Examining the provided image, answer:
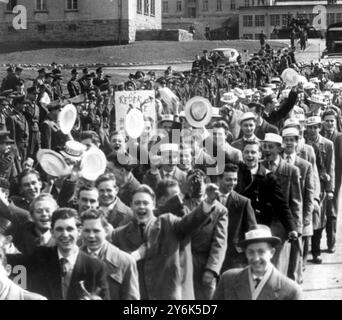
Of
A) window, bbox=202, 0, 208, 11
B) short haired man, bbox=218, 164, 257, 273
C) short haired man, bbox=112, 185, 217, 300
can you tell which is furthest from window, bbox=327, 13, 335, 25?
short haired man, bbox=112, 185, 217, 300

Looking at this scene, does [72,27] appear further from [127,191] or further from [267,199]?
[267,199]

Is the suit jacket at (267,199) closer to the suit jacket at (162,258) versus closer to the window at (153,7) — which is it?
the suit jacket at (162,258)

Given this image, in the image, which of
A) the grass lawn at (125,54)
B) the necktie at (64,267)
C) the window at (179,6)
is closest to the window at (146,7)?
the grass lawn at (125,54)

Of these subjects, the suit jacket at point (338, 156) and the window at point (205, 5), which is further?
the window at point (205, 5)

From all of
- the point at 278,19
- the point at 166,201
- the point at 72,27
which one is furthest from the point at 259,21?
the point at 166,201

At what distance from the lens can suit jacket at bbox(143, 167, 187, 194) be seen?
25.4ft

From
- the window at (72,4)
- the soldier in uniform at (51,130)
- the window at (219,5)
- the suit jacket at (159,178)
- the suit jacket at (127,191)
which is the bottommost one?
the suit jacket at (127,191)

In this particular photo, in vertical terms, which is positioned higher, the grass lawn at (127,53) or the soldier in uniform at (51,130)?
the grass lawn at (127,53)

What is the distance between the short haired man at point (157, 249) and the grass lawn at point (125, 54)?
91.5 feet

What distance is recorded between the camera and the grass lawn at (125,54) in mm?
37194

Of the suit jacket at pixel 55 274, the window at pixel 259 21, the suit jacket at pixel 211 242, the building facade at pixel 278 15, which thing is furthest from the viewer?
the window at pixel 259 21

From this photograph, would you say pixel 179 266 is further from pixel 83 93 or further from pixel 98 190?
pixel 83 93
